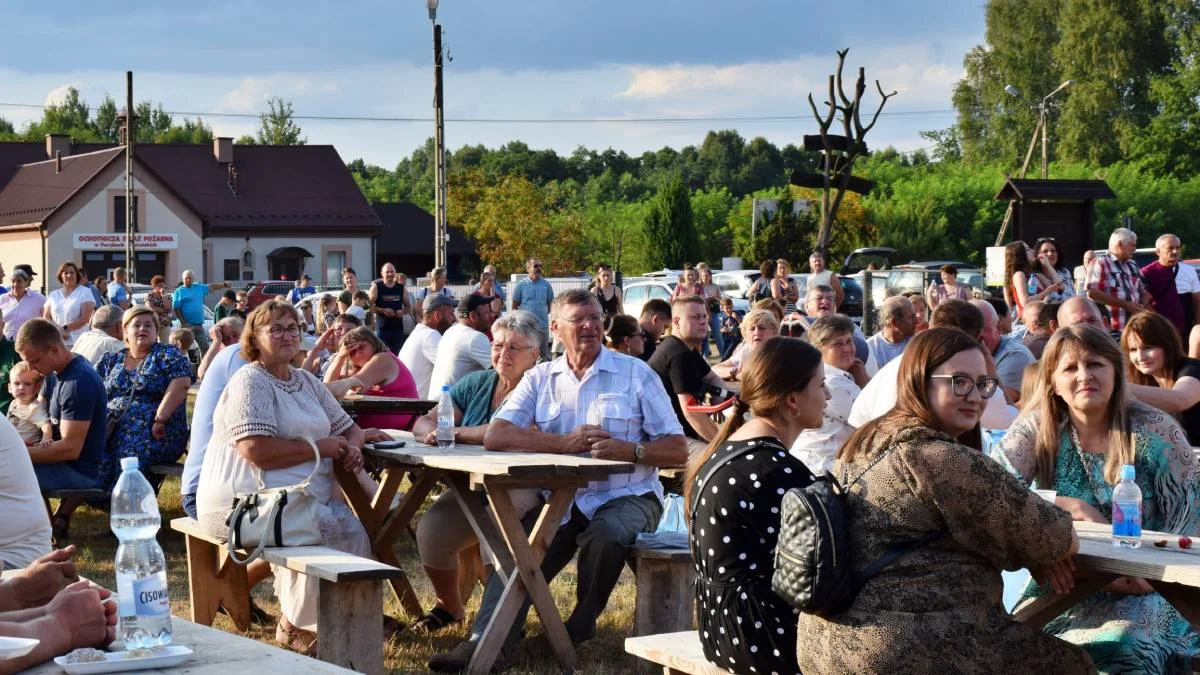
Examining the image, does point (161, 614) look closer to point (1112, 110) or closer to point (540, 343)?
point (540, 343)

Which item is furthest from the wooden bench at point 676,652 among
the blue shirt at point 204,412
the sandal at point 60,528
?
the sandal at point 60,528

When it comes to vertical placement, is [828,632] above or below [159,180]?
below

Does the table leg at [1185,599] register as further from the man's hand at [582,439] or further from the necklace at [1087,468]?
the man's hand at [582,439]

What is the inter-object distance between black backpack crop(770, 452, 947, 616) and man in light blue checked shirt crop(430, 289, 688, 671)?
235 cm

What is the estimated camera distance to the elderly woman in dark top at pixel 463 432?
633cm

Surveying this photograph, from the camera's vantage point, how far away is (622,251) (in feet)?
200

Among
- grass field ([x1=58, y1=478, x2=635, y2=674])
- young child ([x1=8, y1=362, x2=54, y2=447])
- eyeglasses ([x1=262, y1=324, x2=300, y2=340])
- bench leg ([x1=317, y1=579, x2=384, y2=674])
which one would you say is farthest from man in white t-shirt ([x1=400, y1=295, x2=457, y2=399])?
bench leg ([x1=317, y1=579, x2=384, y2=674])

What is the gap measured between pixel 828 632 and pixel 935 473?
0.48m

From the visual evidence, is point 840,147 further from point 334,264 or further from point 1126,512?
point 334,264

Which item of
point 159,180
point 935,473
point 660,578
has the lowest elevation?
point 660,578

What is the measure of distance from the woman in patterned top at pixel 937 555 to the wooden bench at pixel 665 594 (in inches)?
81.2

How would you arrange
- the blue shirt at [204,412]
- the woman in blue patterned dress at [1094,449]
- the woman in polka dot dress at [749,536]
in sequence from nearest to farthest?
the woman in polka dot dress at [749,536], the woman in blue patterned dress at [1094,449], the blue shirt at [204,412]

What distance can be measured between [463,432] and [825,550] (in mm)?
3417

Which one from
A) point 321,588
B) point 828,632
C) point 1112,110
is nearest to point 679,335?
point 321,588
